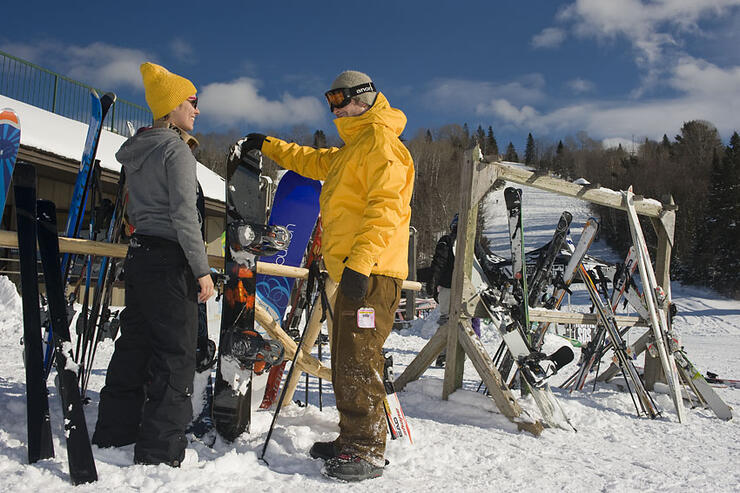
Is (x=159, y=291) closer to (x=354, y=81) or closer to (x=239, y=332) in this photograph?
(x=239, y=332)

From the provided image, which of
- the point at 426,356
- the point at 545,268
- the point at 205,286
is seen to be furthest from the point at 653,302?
the point at 205,286

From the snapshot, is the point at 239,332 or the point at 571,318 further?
the point at 571,318

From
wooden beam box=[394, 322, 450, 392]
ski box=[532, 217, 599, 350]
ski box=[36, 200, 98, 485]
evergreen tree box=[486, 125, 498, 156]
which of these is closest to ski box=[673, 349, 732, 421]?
ski box=[532, 217, 599, 350]

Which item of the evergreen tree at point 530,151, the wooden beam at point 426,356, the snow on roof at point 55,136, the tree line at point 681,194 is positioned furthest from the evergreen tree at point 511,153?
the wooden beam at point 426,356

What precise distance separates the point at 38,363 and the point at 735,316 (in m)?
20.7

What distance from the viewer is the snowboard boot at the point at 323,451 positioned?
2488 millimetres

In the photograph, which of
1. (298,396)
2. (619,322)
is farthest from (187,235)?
(619,322)

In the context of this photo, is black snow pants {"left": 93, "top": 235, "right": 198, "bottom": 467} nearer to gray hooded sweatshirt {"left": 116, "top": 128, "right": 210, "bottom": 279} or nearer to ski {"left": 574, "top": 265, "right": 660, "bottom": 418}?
gray hooded sweatshirt {"left": 116, "top": 128, "right": 210, "bottom": 279}

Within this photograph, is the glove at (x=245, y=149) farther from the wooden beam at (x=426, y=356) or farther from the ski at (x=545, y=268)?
the ski at (x=545, y=268)

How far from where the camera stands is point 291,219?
352cm

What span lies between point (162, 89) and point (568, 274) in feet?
13.8

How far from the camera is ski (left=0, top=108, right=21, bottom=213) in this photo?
2354 mm

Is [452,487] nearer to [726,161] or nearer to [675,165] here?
[726,161]

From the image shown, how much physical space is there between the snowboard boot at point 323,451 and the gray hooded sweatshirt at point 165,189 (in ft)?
3.38
